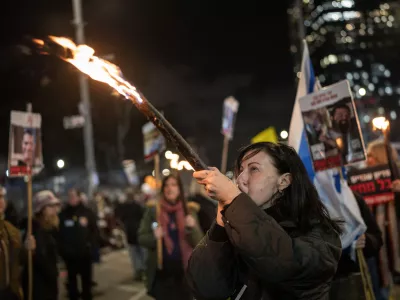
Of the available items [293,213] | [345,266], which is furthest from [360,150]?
[293,213]

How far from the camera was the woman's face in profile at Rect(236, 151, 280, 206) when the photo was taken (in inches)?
88.0

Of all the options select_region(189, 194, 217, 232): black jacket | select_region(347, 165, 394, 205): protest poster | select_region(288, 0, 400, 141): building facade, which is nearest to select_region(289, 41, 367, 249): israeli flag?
select_region(347, 165, 394, 205): protest poster

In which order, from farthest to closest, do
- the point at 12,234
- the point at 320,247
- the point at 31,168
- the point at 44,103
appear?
the point at 44,103 < the point at 31,168 < the point at 12,234 < the point at 320,247

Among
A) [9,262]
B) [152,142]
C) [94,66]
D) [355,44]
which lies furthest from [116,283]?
[355,44]

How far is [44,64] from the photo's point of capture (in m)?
3.95

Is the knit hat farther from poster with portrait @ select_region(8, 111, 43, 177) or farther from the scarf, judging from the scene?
the scarf

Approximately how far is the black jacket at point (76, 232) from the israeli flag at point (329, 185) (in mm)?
5254

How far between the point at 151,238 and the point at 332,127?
276 centimetres

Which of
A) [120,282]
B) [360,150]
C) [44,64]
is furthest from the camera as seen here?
[120,282]

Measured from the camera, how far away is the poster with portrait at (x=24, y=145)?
19.6 feet

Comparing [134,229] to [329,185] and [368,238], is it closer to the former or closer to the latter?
[329,185]

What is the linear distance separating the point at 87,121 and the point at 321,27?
10837 centimetres

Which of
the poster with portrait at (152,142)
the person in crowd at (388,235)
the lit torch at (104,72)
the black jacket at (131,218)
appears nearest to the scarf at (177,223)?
the poster with portrait at (152,142)

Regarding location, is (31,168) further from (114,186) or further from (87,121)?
(114,186)
